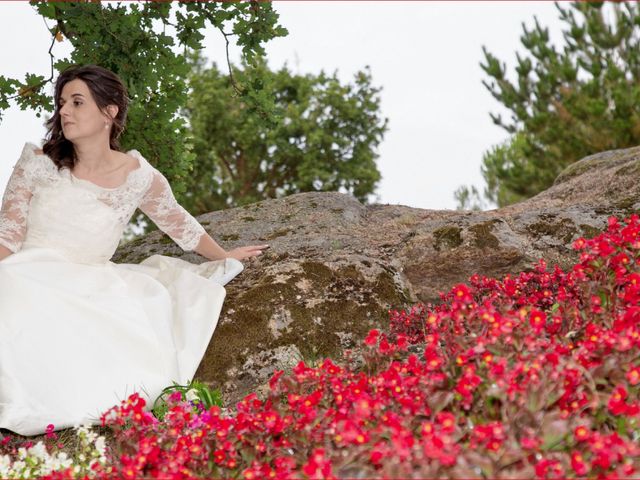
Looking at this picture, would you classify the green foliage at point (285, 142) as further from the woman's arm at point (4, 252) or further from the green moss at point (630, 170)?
the woman's arm at point (4, 252)

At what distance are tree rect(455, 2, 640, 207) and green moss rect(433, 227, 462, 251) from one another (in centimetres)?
1141

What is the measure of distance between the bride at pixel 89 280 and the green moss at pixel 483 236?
6.44 ft

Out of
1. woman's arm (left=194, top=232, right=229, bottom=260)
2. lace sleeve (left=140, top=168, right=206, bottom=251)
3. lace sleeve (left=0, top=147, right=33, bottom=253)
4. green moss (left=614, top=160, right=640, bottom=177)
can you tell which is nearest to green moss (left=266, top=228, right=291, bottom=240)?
woman's arm (left=194, top=232, right=229, bottom=260)

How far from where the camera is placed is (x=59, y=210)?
555 cm

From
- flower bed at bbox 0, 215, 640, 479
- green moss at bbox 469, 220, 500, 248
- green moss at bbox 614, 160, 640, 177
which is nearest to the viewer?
flower bed at bbox 0, 215, 640, 479

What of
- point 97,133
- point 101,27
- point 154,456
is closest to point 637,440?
point 154,456

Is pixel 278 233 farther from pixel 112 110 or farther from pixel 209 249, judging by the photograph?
pixel 112 110

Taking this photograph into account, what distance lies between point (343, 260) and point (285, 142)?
51.8ft

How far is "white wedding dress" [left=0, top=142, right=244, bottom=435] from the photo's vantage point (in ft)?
15.4

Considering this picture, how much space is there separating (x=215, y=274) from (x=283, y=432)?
3091mm

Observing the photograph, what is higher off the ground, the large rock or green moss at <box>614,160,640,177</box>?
green moss at <box>614,160,640,177</box>

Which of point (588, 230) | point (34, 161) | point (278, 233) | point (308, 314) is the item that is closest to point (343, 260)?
point (308, 314)

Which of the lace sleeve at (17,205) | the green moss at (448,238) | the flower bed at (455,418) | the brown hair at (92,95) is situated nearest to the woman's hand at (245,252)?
the brown hair at (92,95)

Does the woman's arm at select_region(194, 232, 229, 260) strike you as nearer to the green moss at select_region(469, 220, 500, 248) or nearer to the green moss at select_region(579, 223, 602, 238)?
the green moss at select_region(469, 220, 500, 248)
